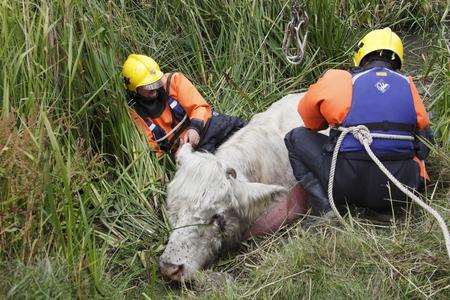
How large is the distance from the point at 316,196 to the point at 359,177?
13.9 inches

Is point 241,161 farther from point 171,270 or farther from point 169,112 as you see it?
point 169,112

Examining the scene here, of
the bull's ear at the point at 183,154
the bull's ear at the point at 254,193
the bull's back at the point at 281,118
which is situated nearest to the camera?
the bull's ear at the point at 254,193

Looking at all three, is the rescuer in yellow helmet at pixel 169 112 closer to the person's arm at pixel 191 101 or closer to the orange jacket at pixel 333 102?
the person's arm at pixel 191 101

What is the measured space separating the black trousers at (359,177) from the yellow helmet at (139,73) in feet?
4.65

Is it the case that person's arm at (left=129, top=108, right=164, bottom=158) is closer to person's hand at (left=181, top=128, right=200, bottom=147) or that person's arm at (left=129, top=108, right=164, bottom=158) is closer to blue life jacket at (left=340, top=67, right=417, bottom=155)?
person's hand at (left=181, top=128, right=200, bottom=147)

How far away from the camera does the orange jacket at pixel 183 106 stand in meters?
5.70

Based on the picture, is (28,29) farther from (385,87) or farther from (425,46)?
(425,46)

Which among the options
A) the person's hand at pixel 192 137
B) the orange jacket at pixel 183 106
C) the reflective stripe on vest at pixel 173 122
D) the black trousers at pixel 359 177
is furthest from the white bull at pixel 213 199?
the reflective stripe on vest at pixel 173 122

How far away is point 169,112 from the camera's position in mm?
5918

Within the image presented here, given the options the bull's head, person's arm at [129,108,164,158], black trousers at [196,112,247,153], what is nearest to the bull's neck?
the bull's head

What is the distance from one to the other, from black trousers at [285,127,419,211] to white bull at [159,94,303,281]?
0.31 metres

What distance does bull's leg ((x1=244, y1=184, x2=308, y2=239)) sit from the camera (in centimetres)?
488

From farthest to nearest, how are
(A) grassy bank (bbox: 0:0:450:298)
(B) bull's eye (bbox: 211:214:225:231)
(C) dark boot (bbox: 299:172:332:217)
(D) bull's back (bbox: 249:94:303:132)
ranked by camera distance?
(D) bull's back (bbox: 249:94:303:132)
(C) dark boot (bbox: 299:172:332:217)
(B) bull's eye (bbox: 211:214:225:231)
(A) grassy bank (bbox: 0:0:450:298)

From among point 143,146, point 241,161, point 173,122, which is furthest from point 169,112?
point 241,161
